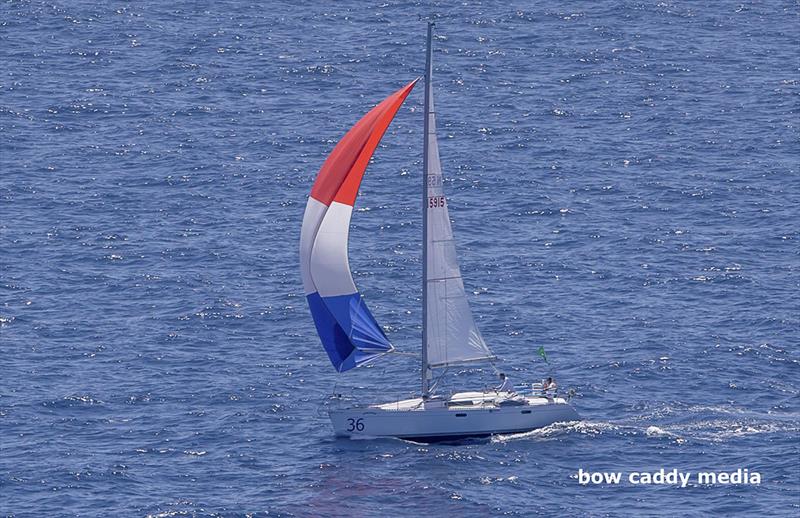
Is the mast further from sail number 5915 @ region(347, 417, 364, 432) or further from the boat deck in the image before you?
sail number 5915 @ region(347, 417, 364, 432)

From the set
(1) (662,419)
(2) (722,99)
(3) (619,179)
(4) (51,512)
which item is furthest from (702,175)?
(4) (51,512)

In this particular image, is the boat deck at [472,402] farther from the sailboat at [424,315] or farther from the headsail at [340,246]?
the headsail at [340,246]

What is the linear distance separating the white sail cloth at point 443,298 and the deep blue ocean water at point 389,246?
14.1ft

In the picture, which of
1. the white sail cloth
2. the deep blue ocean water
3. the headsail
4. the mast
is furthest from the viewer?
the white sail cloth

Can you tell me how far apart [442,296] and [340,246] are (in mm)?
5203

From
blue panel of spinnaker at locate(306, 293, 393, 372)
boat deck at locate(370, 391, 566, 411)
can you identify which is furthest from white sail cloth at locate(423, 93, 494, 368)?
blue panel of spinnaker at locate(306, 293, 393, 372)

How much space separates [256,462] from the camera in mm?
77688

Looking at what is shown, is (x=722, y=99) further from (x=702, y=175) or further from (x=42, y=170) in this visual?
(x=42, y=170)

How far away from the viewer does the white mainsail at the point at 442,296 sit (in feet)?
261

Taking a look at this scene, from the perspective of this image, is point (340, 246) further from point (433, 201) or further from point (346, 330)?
point (433, 201)

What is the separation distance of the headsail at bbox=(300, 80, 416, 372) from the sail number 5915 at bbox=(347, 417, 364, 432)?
7.51 feet

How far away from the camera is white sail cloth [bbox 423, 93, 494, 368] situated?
262ft

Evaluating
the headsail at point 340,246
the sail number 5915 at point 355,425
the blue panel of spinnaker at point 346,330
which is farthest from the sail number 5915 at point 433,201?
the sail number 5915 at point 355,425

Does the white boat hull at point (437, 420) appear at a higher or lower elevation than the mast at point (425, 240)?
lower
